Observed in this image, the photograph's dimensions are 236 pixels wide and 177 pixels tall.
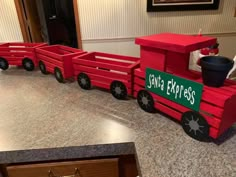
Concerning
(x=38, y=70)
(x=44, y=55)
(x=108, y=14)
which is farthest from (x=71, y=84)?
(x=108, y=14)

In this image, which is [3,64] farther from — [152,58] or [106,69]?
[152,58]

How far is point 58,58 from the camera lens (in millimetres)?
893

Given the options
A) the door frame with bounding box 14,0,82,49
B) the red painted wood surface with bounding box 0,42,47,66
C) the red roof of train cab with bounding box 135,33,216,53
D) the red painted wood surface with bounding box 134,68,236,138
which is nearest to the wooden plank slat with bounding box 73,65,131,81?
the red roof of train cab with bounding box 135,33,216,53

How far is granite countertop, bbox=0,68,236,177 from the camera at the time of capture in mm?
468

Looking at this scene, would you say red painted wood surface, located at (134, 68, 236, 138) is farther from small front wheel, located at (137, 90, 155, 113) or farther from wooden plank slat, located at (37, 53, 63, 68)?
wooden plank slat, located at (37, 53, 63, 68)

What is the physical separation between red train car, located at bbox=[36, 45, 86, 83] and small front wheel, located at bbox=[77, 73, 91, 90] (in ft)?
0.22

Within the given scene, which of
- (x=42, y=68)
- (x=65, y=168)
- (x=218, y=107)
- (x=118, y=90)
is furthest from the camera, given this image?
(x=42, y=68)

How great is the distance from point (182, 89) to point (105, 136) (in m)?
0.27

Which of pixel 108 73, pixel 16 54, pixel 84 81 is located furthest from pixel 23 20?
pixel 108 73

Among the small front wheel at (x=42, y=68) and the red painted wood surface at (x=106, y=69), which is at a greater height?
the red painted wood surface at (x=106, y=69)

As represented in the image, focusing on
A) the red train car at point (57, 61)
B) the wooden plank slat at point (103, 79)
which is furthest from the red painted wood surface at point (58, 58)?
the wooden plank slat at point (103, 79)

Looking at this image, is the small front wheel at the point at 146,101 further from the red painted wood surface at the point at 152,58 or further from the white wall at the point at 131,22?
the white wall at the point at 131,22

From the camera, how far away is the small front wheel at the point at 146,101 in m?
0.66

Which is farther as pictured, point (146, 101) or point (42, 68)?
point (42, 68)
